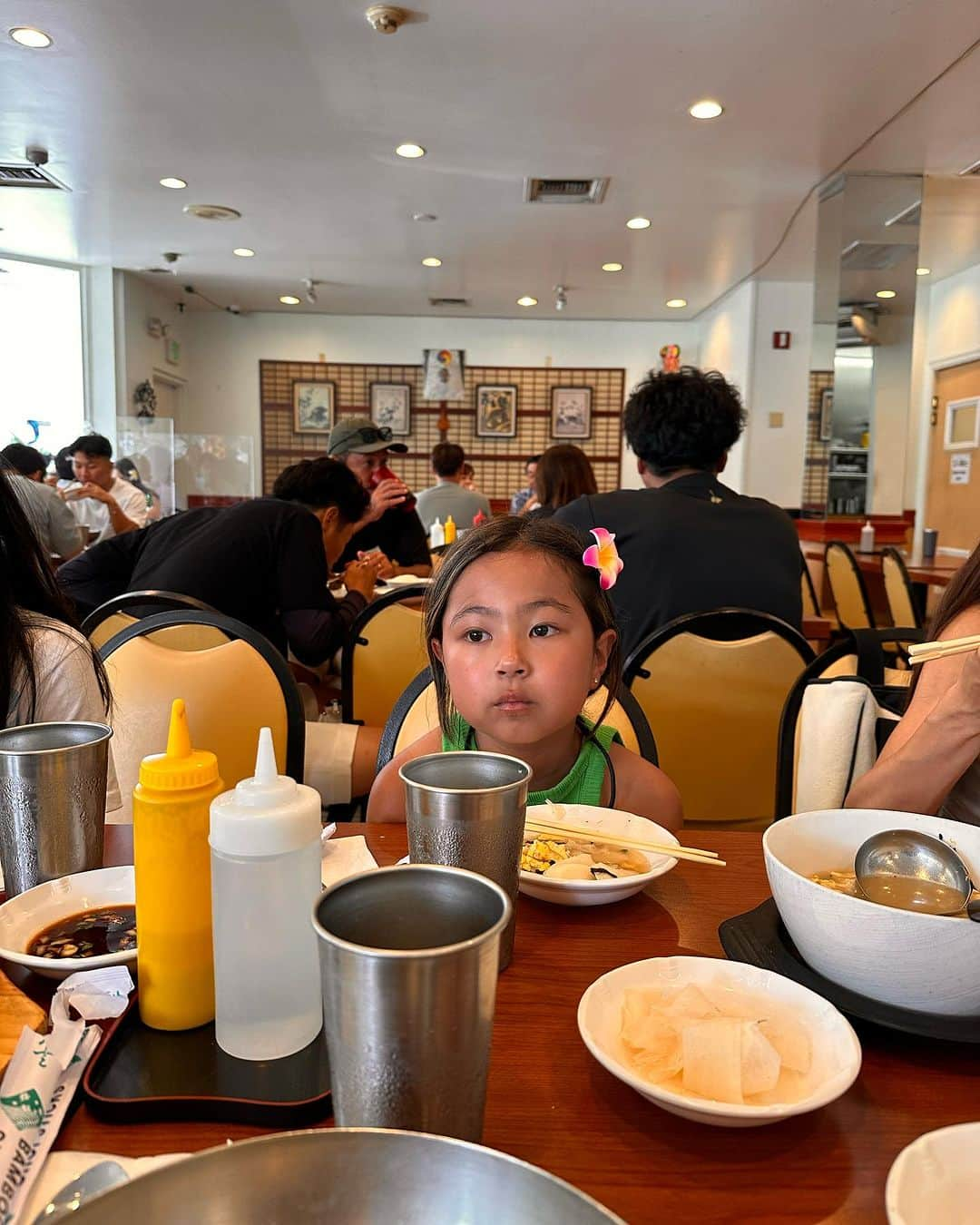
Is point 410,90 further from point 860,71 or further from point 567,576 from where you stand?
point 567,576

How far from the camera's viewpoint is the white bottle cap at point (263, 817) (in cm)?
56

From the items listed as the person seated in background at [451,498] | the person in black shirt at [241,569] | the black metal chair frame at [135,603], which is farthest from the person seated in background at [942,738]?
the person seated in background at [451,498]

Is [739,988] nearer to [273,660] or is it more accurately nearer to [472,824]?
[472,824]

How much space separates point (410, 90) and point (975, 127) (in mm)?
3029

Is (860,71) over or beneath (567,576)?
over

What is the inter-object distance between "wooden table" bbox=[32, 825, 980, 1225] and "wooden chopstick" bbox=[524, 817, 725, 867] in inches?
7.9

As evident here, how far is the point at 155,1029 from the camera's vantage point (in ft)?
2.10

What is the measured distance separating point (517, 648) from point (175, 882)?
678 mm

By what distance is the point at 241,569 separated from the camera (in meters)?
2.62

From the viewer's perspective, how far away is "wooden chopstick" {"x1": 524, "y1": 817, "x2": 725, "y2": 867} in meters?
0.90

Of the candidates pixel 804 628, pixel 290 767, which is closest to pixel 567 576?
pixel 290 767

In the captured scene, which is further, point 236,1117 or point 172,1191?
point 236,1117

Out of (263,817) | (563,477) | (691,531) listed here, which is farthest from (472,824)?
(563,477)

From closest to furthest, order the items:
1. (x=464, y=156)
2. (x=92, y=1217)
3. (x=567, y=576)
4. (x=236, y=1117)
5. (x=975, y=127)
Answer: (x=92, y=1217) → (x=236, y=1117) → (x=567, y=576) → (x=975, y=127) → (x=464, y=156)
